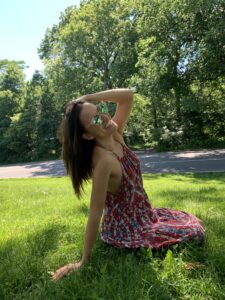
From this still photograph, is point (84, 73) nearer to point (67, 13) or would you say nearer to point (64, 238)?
point (67, 13)

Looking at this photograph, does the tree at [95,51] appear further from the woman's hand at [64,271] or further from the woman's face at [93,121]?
the woman's hand at [64,271]

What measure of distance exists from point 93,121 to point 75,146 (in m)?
0.25

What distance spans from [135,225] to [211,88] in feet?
68.3

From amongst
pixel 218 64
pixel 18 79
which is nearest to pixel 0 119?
pixel 18 79

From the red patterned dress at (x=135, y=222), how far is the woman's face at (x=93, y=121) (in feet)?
1.05

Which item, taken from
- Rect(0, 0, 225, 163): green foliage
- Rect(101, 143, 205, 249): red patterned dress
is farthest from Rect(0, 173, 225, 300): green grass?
Rect(0, 0, 225, 163): green foliage

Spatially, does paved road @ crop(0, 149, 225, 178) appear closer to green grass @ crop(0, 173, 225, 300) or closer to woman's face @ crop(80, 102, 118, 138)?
green grass @ crop(0, 173, 225, 300)

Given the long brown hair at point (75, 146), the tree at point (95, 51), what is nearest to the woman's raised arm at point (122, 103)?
the long brown hair at point (75, 146)

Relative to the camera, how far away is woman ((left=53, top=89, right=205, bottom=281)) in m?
2.76

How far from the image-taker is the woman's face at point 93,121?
2.79 m

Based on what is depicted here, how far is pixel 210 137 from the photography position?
2383 cm

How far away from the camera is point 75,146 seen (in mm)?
2791

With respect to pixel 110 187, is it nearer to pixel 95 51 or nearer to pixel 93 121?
pixel 93 121

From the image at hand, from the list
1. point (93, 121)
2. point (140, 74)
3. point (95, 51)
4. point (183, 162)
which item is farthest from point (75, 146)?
point (95, 51)
